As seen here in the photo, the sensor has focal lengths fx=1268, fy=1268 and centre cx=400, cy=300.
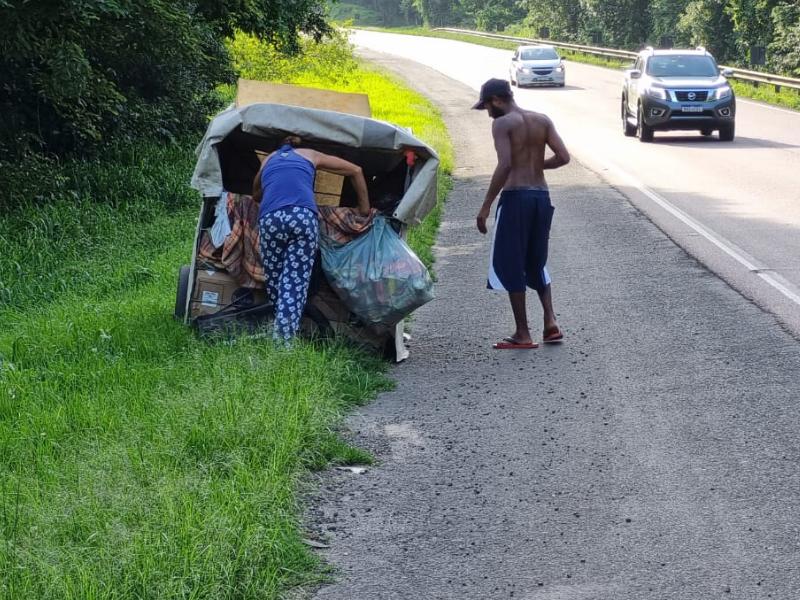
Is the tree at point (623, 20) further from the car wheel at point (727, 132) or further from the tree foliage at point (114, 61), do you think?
the tree foliage at point (114, 61)

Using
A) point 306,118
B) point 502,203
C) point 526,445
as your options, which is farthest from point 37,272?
point 526,445

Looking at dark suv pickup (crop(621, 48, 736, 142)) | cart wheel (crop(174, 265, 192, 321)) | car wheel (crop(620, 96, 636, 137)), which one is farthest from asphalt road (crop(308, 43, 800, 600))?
car wheel (crop(620, 96, 636, 137))

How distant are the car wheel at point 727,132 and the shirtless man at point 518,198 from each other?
677 inches

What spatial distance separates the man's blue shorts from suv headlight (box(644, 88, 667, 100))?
17006 millimetres

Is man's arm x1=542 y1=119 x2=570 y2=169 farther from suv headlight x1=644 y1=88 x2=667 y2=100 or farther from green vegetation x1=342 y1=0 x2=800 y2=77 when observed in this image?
green vegetation x1=342 y1=0 x2=800 y2=77

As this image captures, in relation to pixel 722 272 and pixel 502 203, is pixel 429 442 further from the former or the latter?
pixel 722 272

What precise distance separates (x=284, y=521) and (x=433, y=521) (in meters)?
0.71

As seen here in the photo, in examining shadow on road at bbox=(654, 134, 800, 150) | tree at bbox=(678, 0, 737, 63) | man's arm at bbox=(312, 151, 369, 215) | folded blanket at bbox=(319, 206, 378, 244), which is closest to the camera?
man's arm at bbox=(312, 151, 369, 215)

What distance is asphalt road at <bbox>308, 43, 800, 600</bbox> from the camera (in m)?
5.06

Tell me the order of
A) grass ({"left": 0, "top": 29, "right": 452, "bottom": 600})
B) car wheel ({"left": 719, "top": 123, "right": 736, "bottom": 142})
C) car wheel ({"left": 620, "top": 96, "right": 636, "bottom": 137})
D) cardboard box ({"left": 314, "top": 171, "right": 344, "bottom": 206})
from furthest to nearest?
car wheel ({"left": 620, "top": 96, "right": 636, "bottom": 137}) < car wheel ({"left": 719, "top": 123, "right": 736, "bottom": 142}) < cardboard box ({"left": 314, "top": 171, "right": 344, "bottom": 206}) < grass ({"left": 0, "top": 29, "right": 452, "bottom": 600})

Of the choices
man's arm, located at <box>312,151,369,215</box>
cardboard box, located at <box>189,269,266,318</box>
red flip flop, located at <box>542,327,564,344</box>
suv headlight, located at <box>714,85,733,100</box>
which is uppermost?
man's arm, located at <box>312,151,369,215</box>

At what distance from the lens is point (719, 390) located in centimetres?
773

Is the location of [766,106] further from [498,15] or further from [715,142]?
[498,15]

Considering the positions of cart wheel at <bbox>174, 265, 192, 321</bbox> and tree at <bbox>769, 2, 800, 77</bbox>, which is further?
tree at <bbox>769, 2, 800, 77</bbox>
